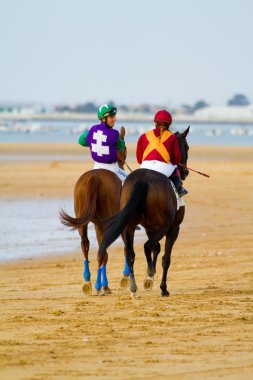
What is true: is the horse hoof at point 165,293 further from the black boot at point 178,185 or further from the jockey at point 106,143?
the jockey at point 106,143

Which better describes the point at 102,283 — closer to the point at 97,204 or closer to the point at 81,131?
the point at 97,204

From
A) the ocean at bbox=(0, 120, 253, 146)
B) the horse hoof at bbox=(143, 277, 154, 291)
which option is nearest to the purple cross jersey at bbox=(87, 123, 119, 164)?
the horse hoof at bbox=(143, 277, 154, 291)

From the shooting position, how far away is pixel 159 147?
1256 cm

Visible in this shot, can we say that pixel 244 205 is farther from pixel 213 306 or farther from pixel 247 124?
pixel 247 124

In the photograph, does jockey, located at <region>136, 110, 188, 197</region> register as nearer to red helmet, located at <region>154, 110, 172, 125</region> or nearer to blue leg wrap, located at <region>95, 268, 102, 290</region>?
→ red helmet, located at <region>154, 110, 172, 125</region>

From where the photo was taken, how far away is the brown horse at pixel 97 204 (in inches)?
496

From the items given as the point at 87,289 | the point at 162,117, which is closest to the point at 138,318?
the point at 87,289

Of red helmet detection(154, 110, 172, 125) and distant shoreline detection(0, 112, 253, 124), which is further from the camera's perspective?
distant shoreline detection(0, 112, 253, 124)

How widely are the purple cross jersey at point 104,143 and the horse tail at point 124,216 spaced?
1.32 m

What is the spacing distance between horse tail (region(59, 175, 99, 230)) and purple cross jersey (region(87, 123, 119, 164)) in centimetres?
39

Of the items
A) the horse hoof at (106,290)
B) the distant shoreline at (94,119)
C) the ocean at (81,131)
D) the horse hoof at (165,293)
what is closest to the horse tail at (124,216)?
the horse hoof at (165,293)

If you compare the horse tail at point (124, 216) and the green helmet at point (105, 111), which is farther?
the green helmet at point (105, 111)

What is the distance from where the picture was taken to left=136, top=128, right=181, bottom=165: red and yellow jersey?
12547mm

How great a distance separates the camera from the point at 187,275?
1416cm
